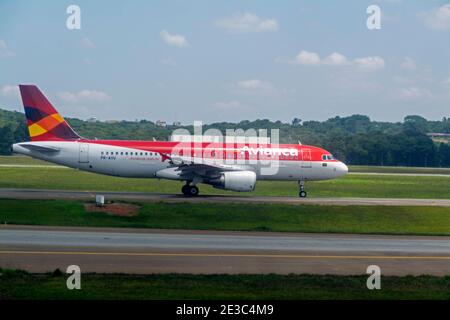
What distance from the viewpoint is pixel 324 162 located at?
46.2 metres

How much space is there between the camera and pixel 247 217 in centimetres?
3316

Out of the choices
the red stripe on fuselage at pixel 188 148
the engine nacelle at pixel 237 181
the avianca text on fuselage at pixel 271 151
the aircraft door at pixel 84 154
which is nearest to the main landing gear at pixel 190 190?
the red stripe on fuselage at pixel 188 148

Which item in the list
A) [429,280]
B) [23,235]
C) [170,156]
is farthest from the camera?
[170,156]

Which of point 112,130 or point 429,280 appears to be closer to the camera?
point 429,280

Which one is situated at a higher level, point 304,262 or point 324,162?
point 324,162

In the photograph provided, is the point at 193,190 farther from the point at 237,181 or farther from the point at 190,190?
the point at 237,181

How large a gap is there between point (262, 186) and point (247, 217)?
72.8 ft

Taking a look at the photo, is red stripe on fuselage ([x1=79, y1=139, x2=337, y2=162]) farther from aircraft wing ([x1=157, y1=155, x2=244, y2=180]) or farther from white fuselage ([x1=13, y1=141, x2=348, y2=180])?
aircraft wing ([x1=157, y1=155, x2=244, y2=180])

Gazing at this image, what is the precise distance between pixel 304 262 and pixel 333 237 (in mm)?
7459

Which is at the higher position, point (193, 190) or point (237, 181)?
point (237, 181)

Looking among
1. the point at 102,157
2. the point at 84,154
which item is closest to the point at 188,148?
the point at 102,157

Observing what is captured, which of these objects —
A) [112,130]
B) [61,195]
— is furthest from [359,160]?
[61,195]
